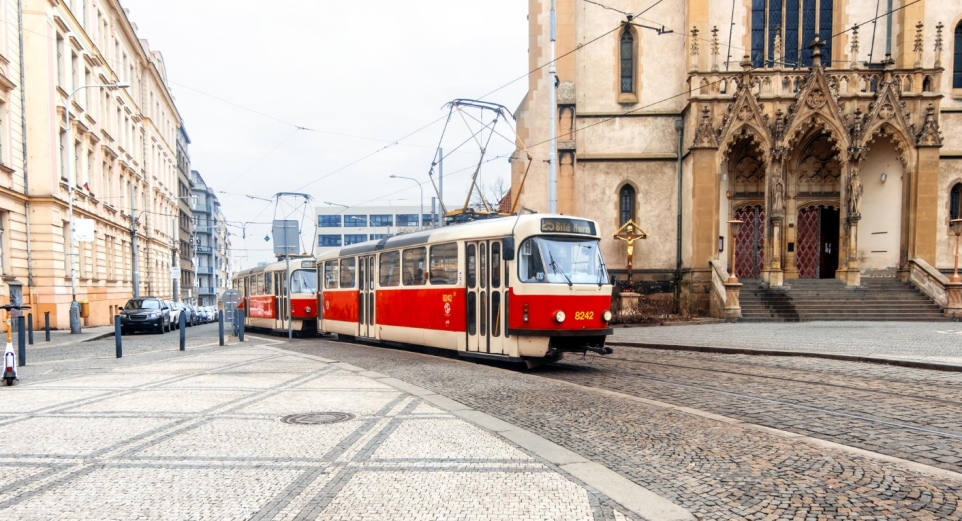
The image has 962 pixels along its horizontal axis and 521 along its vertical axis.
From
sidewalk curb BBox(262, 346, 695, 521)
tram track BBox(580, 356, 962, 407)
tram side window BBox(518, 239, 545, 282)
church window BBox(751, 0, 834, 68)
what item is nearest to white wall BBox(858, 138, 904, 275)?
→ church window BBox(751, 0, 834, 68)

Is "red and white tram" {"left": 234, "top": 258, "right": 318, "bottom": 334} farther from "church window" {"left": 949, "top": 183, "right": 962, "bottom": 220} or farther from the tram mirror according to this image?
"church window" {"left": 949, "top": 183, "right": 962, "bottom": 220}

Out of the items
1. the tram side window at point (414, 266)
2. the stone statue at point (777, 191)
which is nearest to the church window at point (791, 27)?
the stone statue at point (777, 191)

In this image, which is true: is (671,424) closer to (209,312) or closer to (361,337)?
(361,337)

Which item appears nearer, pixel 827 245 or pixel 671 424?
pixel 671 424

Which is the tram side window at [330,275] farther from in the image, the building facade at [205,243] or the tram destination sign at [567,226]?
the building facade at [205,243]

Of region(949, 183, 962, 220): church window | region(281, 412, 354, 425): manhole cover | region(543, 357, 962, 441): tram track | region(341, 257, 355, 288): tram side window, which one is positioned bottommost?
region(543, 357, 962, 441): tram track

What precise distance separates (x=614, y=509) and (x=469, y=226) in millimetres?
9030

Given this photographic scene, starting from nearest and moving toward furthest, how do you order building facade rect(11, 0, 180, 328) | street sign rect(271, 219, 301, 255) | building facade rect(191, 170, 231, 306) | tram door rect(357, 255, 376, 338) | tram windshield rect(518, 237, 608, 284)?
tram windshield rect(518, 237, 608, 284)
tram door rect(357, 255, 376, 338)
street sign rect(271, 219, 301, 255)
building facade rect(11, 0, 180, 328)
building facade rect(191, 170, 231, 306)

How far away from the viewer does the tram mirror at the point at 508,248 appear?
1138cm

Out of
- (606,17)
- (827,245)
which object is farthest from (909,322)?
(606,17)

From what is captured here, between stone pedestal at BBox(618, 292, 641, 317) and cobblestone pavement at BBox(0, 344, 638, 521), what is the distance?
52.3 feet

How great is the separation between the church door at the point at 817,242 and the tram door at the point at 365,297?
63.0ft

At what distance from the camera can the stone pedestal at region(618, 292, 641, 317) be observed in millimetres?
23258

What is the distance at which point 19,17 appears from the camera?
80.2 feet
